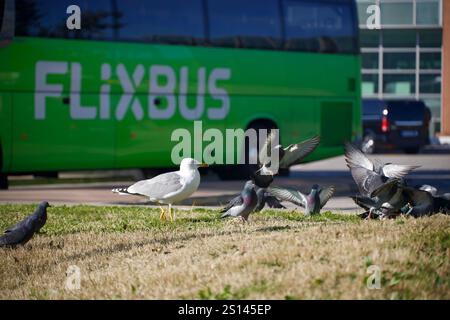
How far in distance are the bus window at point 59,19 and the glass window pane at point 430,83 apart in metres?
30.0

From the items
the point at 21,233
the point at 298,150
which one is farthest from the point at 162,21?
the point at 21,233

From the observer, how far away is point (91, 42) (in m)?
19.0

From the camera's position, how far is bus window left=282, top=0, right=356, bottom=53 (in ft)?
71.4

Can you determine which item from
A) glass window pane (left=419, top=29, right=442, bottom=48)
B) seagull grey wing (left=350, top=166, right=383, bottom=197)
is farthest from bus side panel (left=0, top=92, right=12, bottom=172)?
glass window pane (left=419, top=29, right=442, bottom=48)

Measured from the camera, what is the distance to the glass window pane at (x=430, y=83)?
47312 millimetres

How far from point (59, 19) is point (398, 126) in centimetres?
2012

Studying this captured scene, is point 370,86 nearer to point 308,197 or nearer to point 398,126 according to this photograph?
point 398,126

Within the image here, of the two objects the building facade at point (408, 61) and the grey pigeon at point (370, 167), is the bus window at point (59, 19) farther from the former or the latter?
the building facade at point (408, 61)

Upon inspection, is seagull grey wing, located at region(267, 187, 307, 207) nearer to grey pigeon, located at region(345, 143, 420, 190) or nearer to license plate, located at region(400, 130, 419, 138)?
grey pigeon, located at region(345, 143, 420, 190)

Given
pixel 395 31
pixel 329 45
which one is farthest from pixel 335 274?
pixel 395 31

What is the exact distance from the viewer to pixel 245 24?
825 inches

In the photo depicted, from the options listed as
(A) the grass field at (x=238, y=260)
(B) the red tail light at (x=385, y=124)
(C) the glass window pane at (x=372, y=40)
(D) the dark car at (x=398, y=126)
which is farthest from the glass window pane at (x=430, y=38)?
(A) the grass field at (x=238, y=260)

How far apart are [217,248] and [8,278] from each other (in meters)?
1.73

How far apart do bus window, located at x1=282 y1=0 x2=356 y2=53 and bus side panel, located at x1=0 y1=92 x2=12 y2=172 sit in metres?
6.04
